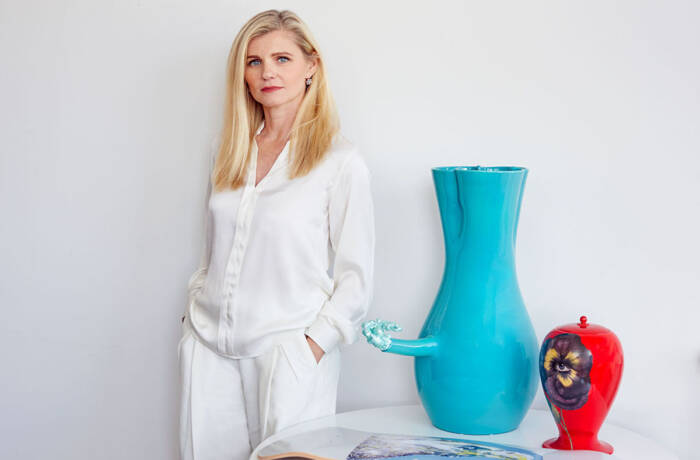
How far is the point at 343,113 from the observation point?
1921mm

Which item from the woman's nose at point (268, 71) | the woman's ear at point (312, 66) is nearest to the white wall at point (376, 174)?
the woman's ear at point (312, 66)

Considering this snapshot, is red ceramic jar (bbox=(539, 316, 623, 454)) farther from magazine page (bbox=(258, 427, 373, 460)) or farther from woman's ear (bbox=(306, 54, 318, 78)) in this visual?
woman's ear (bbox=(306, 54, 318, 78))

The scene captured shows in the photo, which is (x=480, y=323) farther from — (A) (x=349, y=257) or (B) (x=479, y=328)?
(A) (x=349, y=257)

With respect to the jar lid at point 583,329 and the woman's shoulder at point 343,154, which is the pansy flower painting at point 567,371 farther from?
the woman's shoulder at point 343,154

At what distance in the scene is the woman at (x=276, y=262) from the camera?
1695mm

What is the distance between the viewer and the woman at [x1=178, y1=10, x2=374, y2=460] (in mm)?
1695

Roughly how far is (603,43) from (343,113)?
59 cm

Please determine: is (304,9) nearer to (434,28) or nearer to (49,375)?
(434,28)

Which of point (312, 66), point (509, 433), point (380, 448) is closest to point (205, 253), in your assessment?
point (312, 66)

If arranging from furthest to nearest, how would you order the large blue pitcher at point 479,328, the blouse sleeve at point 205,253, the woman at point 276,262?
the blouse sleeve at point 205,253, the woman at point 276,262, the large blue pitcher at point 479,328

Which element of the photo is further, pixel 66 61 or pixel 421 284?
pixel 66 61

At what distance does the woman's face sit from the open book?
705 millimetres

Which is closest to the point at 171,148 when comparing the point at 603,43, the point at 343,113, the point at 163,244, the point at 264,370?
the point at 163,244

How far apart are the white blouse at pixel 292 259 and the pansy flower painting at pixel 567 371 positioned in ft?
1.42
